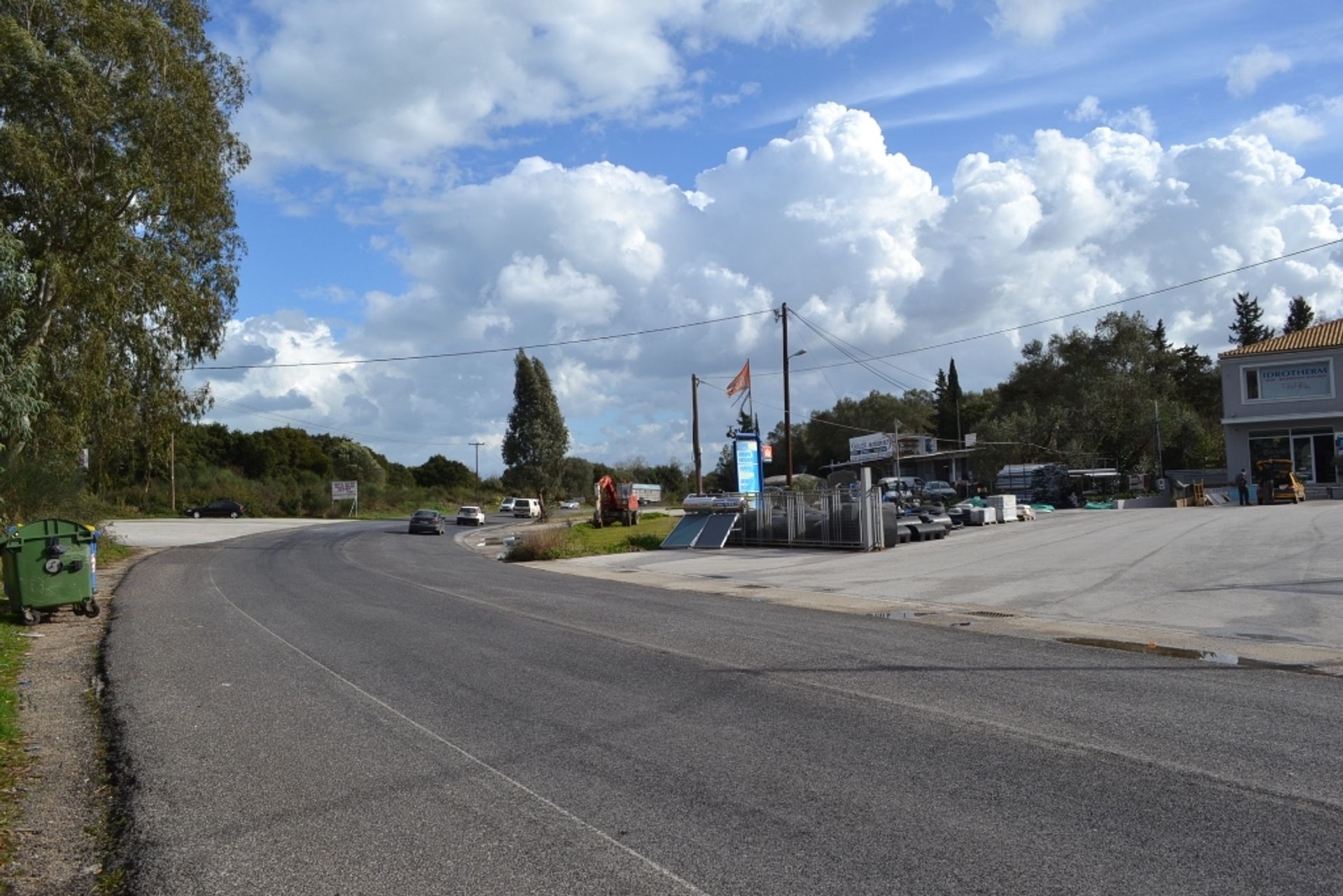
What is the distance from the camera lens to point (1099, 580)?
19.6 m

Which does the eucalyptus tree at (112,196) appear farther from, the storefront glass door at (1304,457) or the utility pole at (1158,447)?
the utility pole at (1158,447)

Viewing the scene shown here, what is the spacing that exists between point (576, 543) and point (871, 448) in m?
39.3

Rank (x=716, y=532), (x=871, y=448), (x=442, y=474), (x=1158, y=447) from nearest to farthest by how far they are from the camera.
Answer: (x=716, y=532), (x=1158, y=447), (x=871, y=448), (x=442, y=474)

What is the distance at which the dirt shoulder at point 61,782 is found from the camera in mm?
5430

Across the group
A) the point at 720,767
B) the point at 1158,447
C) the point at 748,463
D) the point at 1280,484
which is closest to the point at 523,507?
the point at 1158,447

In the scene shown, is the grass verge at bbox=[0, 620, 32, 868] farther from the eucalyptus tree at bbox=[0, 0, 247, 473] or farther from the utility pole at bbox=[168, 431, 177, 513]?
the utility pole at bbox=[168, 431, 177, 513]

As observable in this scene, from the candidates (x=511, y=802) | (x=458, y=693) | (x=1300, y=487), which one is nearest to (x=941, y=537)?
(x=1300, y=487)

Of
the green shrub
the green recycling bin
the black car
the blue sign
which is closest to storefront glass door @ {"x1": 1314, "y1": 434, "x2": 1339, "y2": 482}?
the blue sign

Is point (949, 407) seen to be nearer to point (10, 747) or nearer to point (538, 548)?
point (538, 548)

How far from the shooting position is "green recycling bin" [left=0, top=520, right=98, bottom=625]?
14.9m

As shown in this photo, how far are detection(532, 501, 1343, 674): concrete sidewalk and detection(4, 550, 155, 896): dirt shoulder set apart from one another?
34.0ft

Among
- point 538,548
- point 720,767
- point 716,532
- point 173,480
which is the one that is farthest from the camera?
point 173,480

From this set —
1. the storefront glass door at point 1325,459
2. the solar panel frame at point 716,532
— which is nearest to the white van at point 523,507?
A: the solar panel frame at point 716,532

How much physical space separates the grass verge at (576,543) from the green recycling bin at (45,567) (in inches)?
700
